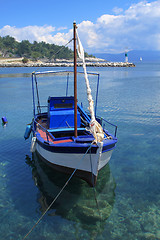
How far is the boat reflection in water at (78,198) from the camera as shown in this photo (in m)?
8.06

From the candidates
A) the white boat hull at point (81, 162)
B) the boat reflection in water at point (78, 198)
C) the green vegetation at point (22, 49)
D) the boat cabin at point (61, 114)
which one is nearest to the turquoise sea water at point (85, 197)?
the boat reflection in water at point (78, 198)

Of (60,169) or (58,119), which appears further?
(58,119)

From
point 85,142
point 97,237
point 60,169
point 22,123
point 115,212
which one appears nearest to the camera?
point 97,237

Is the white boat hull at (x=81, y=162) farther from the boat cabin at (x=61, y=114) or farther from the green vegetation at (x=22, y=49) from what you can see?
the green vegetation at (x=22, y=49)

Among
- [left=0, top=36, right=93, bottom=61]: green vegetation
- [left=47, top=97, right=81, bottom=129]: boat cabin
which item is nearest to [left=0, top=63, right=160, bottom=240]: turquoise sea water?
[left=47, top=97, right=81, bottom=129]: boat cabin

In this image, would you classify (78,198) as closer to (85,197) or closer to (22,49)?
(85,197)

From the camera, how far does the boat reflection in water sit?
8062 millimetres

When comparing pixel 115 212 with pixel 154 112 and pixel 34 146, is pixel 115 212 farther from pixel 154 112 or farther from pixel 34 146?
pixel 154 112

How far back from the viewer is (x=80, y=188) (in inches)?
390

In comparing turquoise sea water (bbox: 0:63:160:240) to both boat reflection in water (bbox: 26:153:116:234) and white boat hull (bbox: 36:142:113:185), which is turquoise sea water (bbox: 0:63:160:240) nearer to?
boat reflection in water (bbox: 26:153:116:234)

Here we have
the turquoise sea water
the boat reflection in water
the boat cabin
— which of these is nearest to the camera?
the turquoise sea water

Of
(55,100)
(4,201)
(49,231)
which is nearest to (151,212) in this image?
(49,231)

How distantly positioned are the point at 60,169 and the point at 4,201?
2.81 m

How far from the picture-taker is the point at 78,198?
9219 mm
